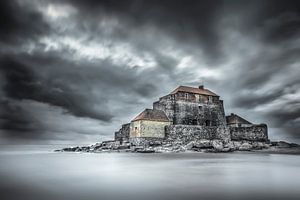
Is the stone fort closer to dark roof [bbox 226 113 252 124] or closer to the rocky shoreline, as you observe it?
dark roof [bbox 226 113 252 124]

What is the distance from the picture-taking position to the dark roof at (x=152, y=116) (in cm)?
2763

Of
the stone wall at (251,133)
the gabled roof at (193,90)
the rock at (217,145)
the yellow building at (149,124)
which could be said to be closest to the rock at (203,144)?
the rock at (217,145)

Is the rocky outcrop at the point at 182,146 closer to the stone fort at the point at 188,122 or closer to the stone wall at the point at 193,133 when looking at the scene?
the stone fort at the point at 188,122

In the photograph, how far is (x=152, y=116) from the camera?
28203 millimetres

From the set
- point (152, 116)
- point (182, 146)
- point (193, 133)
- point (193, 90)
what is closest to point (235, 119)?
point (193, 90)

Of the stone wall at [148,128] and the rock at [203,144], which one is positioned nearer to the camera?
the rock at [203,144]

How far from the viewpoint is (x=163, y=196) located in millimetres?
4031

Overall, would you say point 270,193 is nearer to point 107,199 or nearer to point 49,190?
point 107,199

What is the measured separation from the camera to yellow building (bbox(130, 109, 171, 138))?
27125 mm

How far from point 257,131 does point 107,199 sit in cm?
3245

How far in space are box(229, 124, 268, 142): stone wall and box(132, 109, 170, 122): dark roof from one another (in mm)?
10308

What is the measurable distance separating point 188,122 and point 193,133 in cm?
307

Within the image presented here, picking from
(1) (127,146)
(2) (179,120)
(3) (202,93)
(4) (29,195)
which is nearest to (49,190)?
(4) (29,195)

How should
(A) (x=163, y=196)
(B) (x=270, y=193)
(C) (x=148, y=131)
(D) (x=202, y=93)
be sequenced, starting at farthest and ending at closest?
(D) (x=202, y=93) < (C) (x=148, y=131) < (B) (x=270, y=193) < (A) (x=163, y=196)
